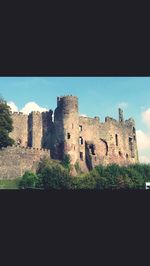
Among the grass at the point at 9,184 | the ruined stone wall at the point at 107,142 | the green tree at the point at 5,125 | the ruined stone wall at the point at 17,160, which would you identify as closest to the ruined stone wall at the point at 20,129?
the green tree at the point at 5,125

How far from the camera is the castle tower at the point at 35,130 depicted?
41.5 m

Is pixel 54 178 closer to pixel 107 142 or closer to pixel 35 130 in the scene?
pixel 35 130

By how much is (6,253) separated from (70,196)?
4.12 ft

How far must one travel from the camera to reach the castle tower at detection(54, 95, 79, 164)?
40500 mm

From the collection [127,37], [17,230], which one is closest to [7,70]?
[127,37]

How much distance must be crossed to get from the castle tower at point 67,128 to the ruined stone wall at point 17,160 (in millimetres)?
2694

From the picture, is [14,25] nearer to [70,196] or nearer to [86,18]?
[86,18]

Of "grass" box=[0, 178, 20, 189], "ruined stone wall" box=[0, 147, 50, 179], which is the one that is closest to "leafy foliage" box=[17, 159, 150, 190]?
"grass" box=[0, 178, 20, 189]

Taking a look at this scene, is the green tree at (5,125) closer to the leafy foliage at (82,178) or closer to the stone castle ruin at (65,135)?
the stone castle ruin at (65,135)

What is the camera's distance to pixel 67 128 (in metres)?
41.4

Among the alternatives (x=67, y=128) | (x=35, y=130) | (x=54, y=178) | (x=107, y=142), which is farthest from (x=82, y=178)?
(x=107, y=142)

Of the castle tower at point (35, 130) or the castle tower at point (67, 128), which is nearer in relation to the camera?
the castle tower at point (67, 128)

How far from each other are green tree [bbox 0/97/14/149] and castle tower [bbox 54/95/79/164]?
5.02m

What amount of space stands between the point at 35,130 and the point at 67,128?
3.12 m
